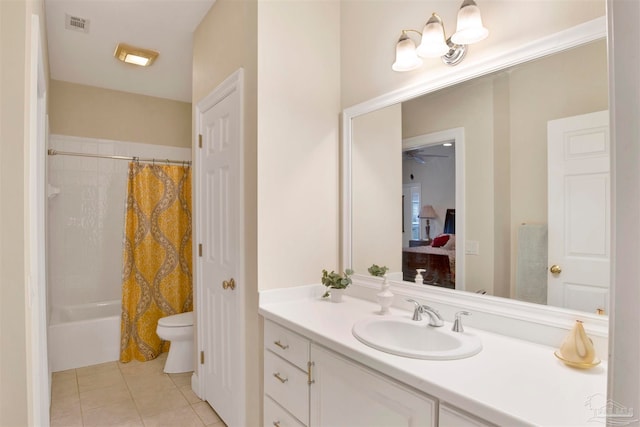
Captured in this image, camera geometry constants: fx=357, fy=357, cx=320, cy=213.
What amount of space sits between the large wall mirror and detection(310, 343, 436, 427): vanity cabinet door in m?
0.60

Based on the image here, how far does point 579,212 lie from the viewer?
46.6 inches

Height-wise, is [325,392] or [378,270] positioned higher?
[378,270]

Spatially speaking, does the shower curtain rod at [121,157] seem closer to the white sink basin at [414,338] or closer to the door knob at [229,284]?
the door knob at [229,284]

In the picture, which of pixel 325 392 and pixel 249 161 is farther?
pixel 249 161

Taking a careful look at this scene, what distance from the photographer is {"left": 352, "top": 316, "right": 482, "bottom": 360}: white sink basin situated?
44.9 inches

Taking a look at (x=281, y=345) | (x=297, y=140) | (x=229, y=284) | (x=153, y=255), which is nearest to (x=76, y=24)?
(x=297, y=140)

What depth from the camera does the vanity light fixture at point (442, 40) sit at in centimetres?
135

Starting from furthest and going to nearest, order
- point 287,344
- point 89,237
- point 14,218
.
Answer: point 89,237 → point 287,344 → point 14,218

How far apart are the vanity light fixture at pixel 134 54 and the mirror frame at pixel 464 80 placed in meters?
1.79

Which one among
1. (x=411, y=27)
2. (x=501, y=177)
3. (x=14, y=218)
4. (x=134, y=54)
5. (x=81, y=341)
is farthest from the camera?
(x=81, y=341)

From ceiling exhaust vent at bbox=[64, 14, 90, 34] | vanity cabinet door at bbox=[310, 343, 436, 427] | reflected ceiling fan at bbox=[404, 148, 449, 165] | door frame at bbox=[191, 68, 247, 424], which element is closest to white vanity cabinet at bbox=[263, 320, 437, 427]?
vanity cabinet door at bbox=[310, 343, 436, 427]

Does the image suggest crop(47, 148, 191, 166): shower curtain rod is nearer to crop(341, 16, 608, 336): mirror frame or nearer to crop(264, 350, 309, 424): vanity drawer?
crop(341, 16, 608, 336): mirror frame

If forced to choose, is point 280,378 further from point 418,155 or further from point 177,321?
point 177,321

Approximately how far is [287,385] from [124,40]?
2.64m
